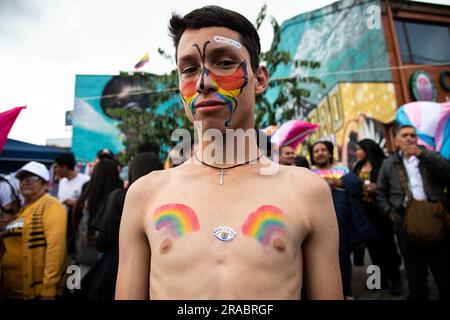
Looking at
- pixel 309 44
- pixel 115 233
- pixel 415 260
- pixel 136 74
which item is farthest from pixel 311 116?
pixel 115 233

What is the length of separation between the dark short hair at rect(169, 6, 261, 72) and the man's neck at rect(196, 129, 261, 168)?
0.37 metres

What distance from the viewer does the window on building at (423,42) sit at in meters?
12.0

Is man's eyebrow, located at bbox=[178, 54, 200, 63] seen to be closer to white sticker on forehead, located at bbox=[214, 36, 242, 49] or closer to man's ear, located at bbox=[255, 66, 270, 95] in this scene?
white sticker on forehead, located at bbox=[214, 36, 242, 49]

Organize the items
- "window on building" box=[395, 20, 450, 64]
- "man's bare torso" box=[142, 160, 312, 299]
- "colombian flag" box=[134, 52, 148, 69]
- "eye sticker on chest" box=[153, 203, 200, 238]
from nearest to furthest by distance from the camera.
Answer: "man's bare torso" box=[142, 160, 312, 299] < "eye sticker on chest" box=[153, 203, 200, 238] < "window on building" box=[395, 20, 450, 64] < "colombian flag" box=[134, 52, 148, 69]

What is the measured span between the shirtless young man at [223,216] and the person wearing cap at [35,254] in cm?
225

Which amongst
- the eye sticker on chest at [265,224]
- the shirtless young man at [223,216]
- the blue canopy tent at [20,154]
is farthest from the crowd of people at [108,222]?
the eye sticker on chest at [265,224]

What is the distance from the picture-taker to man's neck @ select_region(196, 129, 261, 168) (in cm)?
145

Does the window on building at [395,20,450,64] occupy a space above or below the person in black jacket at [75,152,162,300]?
above

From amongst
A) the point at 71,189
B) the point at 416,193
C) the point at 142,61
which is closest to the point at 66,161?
the point at 71,189

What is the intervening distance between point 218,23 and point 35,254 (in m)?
2.92

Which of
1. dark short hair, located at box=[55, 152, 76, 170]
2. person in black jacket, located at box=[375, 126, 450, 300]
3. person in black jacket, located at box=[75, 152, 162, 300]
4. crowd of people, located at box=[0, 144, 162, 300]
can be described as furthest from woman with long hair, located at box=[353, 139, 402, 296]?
dark short hair, located at box=[55, 152, 76, 170]

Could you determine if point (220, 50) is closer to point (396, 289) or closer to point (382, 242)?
point (382, 242)

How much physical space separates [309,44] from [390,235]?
12474 millimetres
